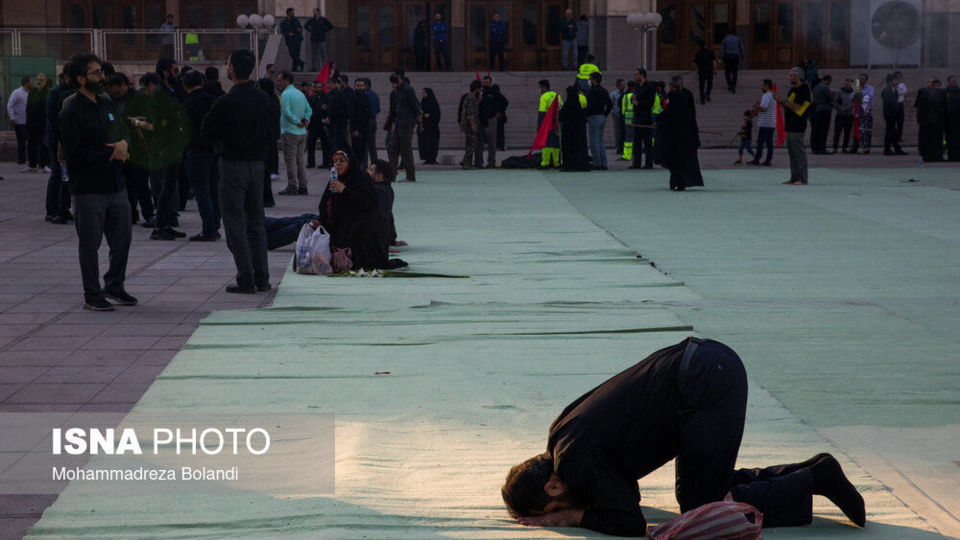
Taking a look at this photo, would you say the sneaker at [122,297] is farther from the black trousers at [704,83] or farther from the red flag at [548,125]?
the black trousers at [704,83]

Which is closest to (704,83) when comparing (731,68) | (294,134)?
(731,68)

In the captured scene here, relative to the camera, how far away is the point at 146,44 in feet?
107

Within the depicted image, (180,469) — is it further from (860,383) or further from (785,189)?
(785,189)

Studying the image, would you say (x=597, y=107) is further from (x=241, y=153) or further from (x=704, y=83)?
(x=241, y=153)

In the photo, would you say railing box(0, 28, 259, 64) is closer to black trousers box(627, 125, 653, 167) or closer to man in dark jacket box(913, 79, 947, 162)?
black trousers box(627, 125, 653, 167)

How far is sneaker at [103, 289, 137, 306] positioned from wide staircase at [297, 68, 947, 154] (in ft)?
71.4

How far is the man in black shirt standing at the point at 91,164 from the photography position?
8977mm

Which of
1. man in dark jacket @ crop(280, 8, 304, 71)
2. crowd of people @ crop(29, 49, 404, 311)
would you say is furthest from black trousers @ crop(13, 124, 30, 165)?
crowd of people @ crop(29, 49, 404, 311)

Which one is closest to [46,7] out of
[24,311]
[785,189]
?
[785,189]

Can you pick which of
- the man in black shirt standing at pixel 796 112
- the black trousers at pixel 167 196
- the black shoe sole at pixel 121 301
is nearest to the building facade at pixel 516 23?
the man in black shirt standing at pixel 796 112

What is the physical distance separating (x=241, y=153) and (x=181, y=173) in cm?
641

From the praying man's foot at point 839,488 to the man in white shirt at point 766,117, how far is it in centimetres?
1948

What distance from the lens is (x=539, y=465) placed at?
4.59 m

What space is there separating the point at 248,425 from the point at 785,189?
1496 centimetres
